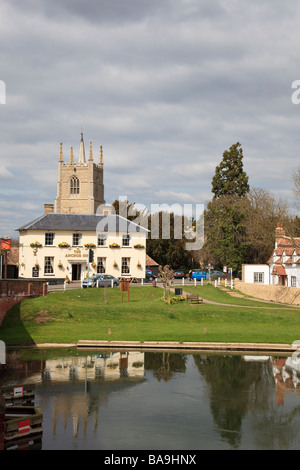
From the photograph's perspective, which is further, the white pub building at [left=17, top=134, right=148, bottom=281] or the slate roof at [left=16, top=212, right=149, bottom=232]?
the slate roof at [left=16, top=212, right=149, bottom=232]

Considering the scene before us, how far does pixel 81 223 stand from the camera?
6050 centimetres

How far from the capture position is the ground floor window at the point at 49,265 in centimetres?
5847

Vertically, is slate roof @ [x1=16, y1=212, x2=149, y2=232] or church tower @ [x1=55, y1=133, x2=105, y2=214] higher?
church tower @ [x1=55, y1=133, x2=105, y2=214]

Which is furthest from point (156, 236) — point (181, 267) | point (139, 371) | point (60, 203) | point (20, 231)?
point (139, 371)

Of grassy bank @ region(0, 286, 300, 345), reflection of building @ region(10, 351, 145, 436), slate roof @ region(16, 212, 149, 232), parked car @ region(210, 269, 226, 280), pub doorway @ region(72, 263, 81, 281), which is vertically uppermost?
slate roof @ region(16, 212, 149, 232)

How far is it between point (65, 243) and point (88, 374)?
36333 mm

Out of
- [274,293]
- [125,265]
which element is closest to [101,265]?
[125,265]

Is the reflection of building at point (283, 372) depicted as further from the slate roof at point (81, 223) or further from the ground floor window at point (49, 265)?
the ground floor window at point (49, 265)

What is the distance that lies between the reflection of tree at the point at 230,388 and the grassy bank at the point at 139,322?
456 cm

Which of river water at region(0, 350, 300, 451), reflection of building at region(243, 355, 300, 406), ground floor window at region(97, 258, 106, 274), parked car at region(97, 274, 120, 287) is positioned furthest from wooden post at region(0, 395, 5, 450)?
ground floor window at region(97, 258, 106, 274)

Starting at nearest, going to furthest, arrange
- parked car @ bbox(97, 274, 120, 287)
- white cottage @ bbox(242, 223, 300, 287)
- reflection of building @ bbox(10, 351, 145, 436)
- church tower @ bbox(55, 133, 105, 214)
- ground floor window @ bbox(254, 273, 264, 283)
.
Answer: reflection of building @ bbox(10, 351, 145, 436), parked car @ bbox(97, 274, 120, 287), white cottage @ bbox(242, 223, 300, 287), ground floor window @ bbox(254, 273, 264, 283), church tower @ bbox(55, 133, 105, 214)

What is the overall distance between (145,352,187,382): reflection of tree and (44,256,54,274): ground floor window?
33.3 meters

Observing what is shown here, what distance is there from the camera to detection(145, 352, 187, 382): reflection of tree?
2355cm

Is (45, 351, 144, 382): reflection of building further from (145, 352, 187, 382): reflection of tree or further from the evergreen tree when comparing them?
the evergreen tree
